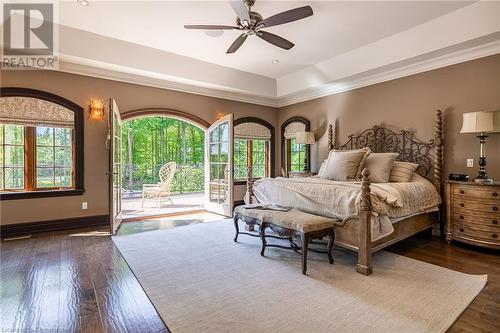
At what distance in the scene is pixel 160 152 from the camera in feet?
32.6

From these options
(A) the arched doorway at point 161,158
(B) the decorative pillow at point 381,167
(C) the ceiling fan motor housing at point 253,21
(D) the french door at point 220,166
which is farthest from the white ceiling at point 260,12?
(A) the arched doorway at point 161,158

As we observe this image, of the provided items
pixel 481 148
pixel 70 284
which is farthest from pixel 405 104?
pixel 70 284

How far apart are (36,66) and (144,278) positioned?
3.89m

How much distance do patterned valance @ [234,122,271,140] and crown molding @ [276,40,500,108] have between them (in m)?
0.89

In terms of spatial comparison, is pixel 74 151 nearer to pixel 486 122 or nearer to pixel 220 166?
pixel 220 166

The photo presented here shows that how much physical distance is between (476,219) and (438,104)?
1807mm

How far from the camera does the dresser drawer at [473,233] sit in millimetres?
3128

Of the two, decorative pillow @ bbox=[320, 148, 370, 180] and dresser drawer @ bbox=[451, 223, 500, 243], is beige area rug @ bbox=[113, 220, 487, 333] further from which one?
decorative pillow @ bbox=[320, 148, 370, 180]

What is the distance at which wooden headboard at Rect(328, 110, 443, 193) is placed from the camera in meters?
3.92

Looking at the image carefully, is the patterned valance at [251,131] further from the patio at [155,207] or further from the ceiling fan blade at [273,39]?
the ceiling fan blade at [273,39]

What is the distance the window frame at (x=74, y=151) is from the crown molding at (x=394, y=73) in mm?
4348

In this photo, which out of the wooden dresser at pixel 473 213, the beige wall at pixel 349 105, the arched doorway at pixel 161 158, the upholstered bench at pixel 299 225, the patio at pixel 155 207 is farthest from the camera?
the arched doorway at pixel 161 158

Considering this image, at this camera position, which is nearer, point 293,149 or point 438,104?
point 438,104

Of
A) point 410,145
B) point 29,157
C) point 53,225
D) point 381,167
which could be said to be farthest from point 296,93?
point 53,225
